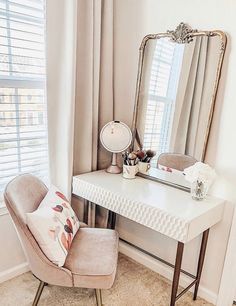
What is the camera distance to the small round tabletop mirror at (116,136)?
6.75ft

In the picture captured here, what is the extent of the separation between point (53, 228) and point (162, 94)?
46.3 inches

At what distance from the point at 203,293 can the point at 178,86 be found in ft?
4.74

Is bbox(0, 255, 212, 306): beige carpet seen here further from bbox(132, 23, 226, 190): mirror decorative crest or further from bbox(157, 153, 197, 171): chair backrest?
bbox(157, 153, 197, 171): chair backrest

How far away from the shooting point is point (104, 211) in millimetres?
2277

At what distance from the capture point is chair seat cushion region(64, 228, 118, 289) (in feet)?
4.91

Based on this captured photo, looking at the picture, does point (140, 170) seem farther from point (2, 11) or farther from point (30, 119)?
point (2, 11)

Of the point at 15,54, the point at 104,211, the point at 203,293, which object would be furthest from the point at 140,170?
the point at 15,54

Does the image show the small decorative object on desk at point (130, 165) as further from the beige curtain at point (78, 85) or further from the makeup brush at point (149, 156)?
the beige curtain at point (78, 85)

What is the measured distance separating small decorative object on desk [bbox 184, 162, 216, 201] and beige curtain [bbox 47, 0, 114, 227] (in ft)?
2.66

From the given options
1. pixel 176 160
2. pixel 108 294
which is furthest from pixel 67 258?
pixel 176 160

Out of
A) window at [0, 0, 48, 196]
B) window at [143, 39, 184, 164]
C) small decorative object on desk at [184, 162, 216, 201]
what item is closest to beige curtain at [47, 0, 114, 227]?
window at [0, 0, 48, 196]

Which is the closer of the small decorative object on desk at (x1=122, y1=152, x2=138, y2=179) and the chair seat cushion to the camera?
the chair seat cushion

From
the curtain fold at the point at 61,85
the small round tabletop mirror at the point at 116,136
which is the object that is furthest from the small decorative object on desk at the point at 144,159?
the curtain fold at the point at 61,85

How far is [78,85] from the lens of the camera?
2.06 m
